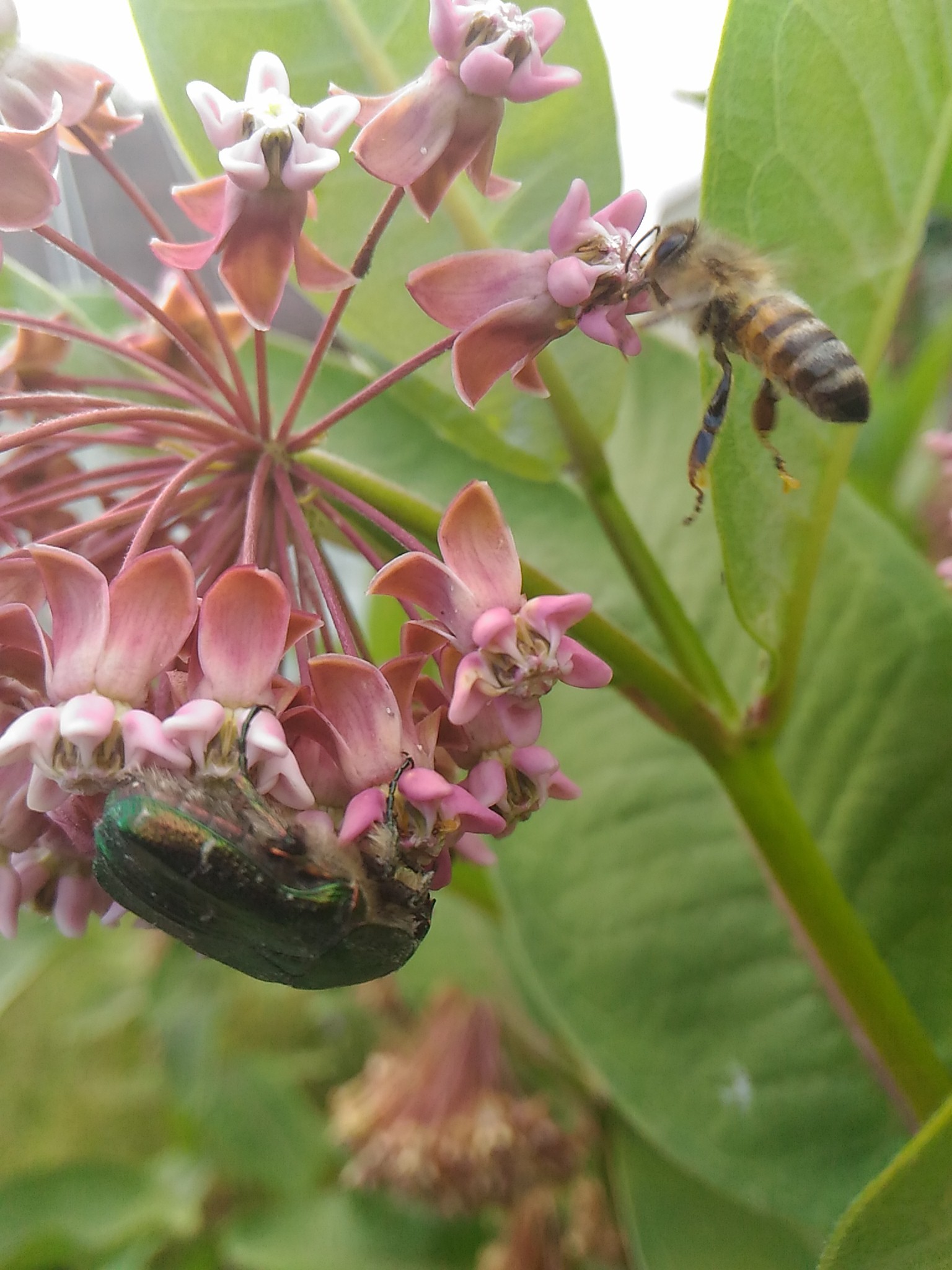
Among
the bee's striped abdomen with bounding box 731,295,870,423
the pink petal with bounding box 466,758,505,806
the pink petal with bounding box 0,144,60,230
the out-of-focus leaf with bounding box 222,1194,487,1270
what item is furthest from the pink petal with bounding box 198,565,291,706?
the out-of-focus leaf with bounding box 222,1194,487,1270

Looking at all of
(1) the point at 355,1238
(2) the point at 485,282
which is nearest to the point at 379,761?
(2) the point at 485,282

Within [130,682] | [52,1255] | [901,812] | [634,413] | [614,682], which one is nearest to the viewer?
[130,682]

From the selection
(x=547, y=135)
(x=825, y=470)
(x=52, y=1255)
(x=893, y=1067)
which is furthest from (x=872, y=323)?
(x=52, y=1255)

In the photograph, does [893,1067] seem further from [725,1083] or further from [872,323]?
[872,323]

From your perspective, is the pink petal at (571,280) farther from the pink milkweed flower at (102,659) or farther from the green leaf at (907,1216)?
the green leaf at (907,1216)

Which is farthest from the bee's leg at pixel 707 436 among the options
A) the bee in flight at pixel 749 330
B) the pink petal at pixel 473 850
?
the pink petal at pixel 473 850

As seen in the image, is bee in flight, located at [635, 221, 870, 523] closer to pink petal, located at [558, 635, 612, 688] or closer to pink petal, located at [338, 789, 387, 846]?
pink petal, located at [558, 635, 612, 688]

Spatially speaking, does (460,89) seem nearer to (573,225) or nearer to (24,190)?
(573,225)

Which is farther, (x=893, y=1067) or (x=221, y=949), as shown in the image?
(x=893, y=1067)
